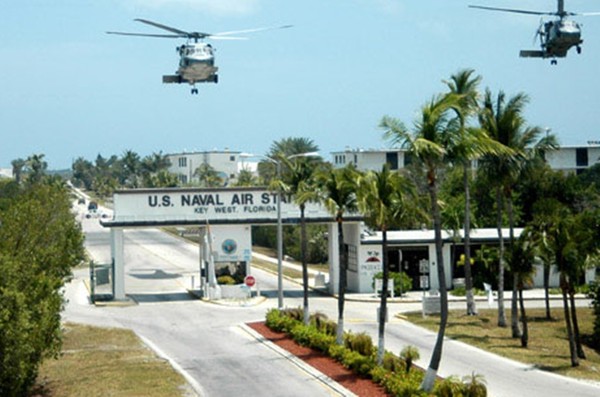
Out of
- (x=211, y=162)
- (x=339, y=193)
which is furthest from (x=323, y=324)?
(x=211, y=162)

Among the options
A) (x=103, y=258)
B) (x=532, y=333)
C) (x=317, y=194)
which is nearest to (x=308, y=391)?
(x=317, y=194)

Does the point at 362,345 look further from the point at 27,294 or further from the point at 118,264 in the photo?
the point at 118,264

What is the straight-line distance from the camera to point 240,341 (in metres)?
39.1

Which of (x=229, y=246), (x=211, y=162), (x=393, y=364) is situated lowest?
(x=393, y=364)

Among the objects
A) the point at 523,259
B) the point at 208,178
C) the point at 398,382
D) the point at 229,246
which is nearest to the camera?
the point at 398,382

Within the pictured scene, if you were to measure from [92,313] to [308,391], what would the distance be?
81.1 feet

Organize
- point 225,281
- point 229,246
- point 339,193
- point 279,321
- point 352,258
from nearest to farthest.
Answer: point 339,193, point 279,321, point 225,281, point 229,246, point 352,258

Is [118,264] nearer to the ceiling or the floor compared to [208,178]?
nearer to the floor

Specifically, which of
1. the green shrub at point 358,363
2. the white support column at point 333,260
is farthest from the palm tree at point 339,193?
the white support column at point 333,260

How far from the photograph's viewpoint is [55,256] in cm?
3469

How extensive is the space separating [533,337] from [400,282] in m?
16.1

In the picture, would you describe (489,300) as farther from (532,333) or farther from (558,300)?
(532,333)

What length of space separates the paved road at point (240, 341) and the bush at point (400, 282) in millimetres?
2742

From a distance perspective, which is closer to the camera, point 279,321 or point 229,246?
point 279,321
